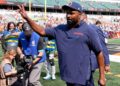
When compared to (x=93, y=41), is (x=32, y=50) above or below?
below

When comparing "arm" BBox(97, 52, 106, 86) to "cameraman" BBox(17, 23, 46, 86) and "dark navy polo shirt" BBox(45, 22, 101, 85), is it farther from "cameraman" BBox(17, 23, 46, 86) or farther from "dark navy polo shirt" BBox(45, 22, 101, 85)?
"cameraman" BBox(17, 23, 46, 86)

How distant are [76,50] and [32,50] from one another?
2514mm

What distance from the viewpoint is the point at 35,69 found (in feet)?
22.1

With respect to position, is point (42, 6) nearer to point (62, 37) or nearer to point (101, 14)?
point (101, 14)

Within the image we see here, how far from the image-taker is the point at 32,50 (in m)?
6.65

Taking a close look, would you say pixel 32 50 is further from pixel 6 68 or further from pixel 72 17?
pixel 72 17

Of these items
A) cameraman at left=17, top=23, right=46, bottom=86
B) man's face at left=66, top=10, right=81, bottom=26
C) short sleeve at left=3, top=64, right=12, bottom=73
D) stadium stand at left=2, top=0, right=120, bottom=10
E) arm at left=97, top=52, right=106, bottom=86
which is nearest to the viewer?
man's face at left=66, top=10, right=81, bottom=26

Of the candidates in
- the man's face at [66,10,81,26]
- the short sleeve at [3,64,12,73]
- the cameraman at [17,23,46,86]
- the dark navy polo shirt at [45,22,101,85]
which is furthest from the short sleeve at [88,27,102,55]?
the cameraman at [17,23,46,86]

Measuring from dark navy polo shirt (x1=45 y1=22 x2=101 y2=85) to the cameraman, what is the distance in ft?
7.43

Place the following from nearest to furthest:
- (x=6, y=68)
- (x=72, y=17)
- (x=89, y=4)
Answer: (x=72, y=17), (x=6, y=68), (x=89, y=4)

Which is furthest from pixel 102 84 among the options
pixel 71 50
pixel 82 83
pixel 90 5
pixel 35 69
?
pixel 90 5

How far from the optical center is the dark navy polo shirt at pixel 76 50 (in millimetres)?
4223

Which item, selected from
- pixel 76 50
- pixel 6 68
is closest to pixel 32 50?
pixel 6 68

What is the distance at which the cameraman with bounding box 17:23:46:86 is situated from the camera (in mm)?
6598
